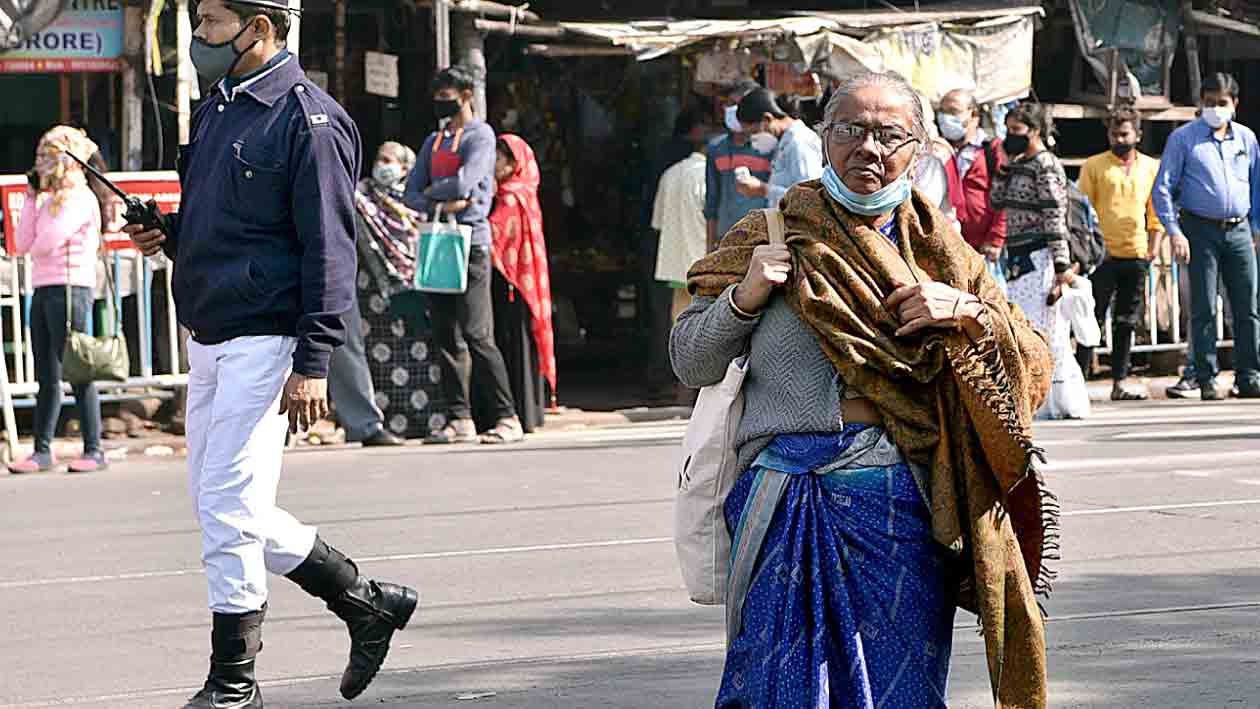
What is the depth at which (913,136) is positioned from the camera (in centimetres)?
462

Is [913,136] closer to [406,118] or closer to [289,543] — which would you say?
[289,543]

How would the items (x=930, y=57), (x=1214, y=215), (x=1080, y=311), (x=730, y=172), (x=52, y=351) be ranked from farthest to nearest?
(x=930, y=57) < (x=1214, y=215) < (x=730, y=172) < (x=1080, y=311) < (x=52, y=351)

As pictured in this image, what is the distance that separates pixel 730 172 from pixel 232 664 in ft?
29.0

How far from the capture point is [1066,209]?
1398 centimetres

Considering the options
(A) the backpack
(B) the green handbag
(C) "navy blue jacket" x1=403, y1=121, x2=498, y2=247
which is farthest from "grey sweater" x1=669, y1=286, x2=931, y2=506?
(A) the backpack

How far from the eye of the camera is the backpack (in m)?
14.1

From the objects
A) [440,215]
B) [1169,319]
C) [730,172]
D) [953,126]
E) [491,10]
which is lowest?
[1169,319]

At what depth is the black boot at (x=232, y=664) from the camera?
19.4 ft

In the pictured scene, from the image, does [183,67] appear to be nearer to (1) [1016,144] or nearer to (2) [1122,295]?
(1) [1016,144]

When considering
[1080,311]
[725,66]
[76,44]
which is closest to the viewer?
[1080,311]

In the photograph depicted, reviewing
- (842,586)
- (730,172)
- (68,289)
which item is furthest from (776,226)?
(730,172)

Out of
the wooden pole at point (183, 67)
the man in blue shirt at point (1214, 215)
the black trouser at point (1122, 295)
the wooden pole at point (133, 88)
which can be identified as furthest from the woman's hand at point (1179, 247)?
the wooden pole at point (133, 88)

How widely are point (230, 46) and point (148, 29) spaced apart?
860 cm

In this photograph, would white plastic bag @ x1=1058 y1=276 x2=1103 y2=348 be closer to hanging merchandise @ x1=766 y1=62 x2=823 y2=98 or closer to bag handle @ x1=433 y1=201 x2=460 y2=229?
hanging merchandise @ x1=766 y1=62 x2=823 y2=98
